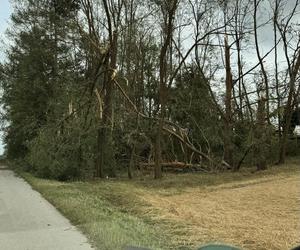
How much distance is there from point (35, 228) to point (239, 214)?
512 cm

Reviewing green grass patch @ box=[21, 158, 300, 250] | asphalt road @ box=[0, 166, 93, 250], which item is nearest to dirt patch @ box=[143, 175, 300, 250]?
green grass patch @ box=[21, 158, 300, 250]

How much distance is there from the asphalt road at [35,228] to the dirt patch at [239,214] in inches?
74.9

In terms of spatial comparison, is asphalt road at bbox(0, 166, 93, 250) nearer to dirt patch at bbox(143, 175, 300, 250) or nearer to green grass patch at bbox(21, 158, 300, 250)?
green grass patch at bbox(21, 158, 300, 250)

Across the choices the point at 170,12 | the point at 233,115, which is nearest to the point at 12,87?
the point at 233,115

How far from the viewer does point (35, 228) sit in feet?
38.4

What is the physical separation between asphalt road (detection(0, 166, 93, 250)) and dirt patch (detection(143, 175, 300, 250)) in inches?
74.9

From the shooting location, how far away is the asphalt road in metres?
9.88

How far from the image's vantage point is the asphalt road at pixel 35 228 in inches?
389

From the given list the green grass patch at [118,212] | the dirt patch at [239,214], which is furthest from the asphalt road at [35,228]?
the dirt patch at [239,214]

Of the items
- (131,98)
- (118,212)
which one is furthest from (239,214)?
(131,98)

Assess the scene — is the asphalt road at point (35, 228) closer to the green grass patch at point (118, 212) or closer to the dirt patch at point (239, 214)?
the green grass patch at point (118, 212)

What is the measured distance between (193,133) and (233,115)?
244 centimetres

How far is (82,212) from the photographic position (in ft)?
43.5

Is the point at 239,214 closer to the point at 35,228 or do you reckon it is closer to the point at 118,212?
the point at 118,212
